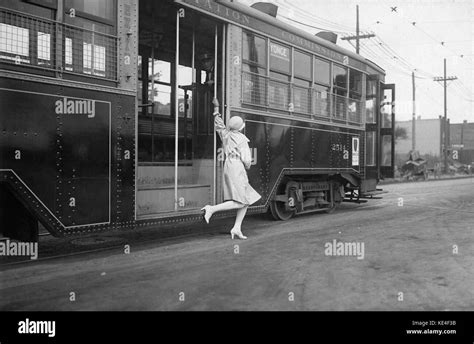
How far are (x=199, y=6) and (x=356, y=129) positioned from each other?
554 cm

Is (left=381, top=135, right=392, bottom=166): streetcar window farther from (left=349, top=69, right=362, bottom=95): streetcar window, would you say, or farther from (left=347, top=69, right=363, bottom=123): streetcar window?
(left=349, top=69, right=362, bottom=95): streetcar window

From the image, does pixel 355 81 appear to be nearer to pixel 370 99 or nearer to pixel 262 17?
pixel 370 99

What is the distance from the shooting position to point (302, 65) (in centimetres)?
899

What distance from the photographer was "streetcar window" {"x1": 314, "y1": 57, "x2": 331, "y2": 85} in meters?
9.38

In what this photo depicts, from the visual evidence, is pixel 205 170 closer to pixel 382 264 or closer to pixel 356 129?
pixel 382 264

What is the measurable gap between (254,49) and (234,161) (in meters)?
2.11

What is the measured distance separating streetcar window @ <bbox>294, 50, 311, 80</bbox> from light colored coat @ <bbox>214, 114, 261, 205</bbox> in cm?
250

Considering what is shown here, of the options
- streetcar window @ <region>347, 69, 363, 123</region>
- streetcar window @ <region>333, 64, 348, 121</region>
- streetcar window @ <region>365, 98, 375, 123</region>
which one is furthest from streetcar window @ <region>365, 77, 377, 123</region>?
streetcar window @ <region>333, 64, 348, 121</region>

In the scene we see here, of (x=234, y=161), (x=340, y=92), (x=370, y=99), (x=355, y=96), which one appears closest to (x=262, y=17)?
(x=234, y=161)

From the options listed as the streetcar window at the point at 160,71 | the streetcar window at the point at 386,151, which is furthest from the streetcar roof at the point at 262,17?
the streetcar window at the point at 386,151

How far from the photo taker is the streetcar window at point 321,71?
938 cm

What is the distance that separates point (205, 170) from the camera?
25.6 feet
